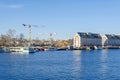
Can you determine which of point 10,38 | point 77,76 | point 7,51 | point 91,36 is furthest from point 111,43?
point 77,76

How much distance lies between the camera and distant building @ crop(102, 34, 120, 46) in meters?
175

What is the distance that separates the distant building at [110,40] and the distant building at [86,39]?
3308mm

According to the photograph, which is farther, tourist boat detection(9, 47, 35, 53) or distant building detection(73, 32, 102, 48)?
distant building detection(73, 32, 102, 48)

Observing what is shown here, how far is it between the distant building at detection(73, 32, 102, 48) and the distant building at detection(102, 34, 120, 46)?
3.31m

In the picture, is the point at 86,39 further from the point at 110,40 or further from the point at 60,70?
the point at 60,70

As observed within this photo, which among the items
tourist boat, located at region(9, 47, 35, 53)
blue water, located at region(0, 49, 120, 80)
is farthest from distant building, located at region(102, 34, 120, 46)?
blue water, located at region(0, 49, 120, 80)

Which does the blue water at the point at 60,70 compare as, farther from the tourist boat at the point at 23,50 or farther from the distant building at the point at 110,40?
the distant building at the point at 110,40

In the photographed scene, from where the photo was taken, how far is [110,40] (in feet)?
582

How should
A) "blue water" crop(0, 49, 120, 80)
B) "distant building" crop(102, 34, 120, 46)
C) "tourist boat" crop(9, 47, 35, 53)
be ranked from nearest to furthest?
"blue water" crop(0, 49, 120, 80) < "tourist boat" crop(9, 47, 35, 53) < "distant building" crop(102, 34, 120, 46)

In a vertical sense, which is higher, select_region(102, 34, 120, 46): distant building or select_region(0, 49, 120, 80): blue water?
select_region(102, 34, 120, 46): distant building

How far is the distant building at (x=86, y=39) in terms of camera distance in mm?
158375

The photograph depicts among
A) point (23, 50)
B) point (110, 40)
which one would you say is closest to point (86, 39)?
point (110, 40)

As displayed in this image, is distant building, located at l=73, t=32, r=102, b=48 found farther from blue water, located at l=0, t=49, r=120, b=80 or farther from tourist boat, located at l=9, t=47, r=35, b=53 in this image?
blue water, located at l=0, t=49, r=120, b=80

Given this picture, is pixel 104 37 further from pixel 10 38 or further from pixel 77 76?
pixel 77 76
